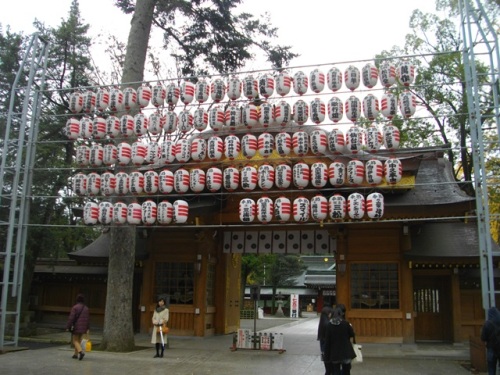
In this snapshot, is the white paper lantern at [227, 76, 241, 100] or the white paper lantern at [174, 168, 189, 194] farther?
the white paper lantern at [227, 76, 241, 100]

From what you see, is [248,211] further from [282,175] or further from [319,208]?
[319,208]

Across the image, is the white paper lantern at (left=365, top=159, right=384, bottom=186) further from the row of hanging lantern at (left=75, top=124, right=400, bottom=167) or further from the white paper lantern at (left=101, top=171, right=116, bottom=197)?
the white paper lantern at (left=101, top=171, right=116, bottom=197)

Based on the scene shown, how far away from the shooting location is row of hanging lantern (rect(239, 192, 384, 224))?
41.2 feet

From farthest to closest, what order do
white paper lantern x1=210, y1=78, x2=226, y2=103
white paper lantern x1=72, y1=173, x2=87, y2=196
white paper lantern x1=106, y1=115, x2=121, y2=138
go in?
white paper lantern x1=106, y1=115, x2=121, y2=138 < white paper lantern x1=72, y1=173, x2=87, y2=196 < white paper lantern x1=210, y1=78, x2=226, y2=103

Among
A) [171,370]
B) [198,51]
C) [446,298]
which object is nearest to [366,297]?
[446,298]

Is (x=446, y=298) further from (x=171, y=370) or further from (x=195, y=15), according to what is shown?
(x=195, y=15)

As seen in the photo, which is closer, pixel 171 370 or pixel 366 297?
pixel 171 370

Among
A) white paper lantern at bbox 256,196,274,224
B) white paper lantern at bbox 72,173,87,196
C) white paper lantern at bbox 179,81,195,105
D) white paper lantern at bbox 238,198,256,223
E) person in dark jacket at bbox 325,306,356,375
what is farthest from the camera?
white paper lantern at bbox 72,173,87,196

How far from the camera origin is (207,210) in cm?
1645

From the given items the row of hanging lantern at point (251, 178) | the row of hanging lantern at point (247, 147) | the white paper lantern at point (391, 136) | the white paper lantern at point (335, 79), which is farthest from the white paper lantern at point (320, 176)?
the white paper lantern at point (335, 79)

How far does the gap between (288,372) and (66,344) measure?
8.32 m

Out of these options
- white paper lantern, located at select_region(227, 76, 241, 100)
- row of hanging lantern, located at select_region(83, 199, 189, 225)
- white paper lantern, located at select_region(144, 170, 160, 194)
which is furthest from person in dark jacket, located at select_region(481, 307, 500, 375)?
white paper lantern, located at select_region(144, 170, 160, 194)

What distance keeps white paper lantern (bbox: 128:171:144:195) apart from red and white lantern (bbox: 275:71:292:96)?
4729 millimetres

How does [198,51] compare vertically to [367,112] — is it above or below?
above
